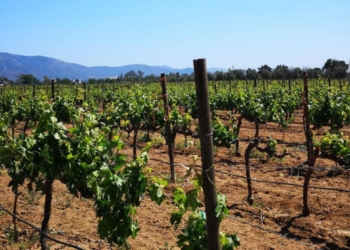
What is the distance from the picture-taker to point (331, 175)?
341 inches

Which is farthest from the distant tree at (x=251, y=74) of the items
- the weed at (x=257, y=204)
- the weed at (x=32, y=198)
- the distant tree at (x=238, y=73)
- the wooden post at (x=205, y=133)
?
the wooden post at (x=205, y=133)

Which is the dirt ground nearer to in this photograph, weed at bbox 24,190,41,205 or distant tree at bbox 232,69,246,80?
weed at bbox 24,190,41,205

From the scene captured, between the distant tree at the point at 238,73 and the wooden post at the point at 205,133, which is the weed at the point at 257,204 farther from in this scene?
the distant tree at the point at 238,73

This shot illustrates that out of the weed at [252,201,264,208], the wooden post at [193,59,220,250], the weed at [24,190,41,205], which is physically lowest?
the weed at [252,201,264,208]

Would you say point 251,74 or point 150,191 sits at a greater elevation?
point 251,74

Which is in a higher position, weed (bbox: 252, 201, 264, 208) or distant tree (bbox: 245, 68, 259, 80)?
distant tree (bbox: 245, 68, 259, 80)

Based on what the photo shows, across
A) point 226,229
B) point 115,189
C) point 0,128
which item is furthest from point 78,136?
point 226,229

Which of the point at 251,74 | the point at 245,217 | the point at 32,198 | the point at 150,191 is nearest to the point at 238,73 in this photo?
the point at 251,74

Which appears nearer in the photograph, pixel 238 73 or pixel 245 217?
pixel 245 217

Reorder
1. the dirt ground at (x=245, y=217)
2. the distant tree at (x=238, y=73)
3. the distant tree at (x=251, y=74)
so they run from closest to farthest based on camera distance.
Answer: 1. the dirt ground at (x=245, y=217)
2. the distant tree at (x=251, y=74)
3. the distant tree at (x=238, y=73)

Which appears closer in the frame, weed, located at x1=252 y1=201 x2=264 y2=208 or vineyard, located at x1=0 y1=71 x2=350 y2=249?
vineyard, located at x1=0 y1=71 x2=350 y2=249

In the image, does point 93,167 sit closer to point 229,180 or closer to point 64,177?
point 64,177

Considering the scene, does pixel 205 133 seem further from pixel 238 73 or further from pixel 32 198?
pixel 238 73

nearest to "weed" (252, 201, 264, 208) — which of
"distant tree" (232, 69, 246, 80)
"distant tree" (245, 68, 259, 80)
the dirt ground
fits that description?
the dirt ground
